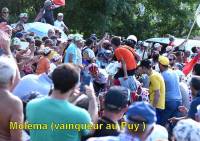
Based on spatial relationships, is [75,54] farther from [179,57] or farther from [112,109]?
[112,109]

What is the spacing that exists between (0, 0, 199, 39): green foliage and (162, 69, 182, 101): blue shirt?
1237cm

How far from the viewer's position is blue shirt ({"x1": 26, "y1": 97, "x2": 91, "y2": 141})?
4.57 m

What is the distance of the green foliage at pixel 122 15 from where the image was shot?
2379 centimetres

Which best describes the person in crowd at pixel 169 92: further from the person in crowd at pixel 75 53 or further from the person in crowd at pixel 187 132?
the person in crowd at pixel 187 132

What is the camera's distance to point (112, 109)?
15.9 feet

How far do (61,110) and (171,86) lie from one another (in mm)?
6098

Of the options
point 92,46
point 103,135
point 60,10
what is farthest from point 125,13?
point 103,135

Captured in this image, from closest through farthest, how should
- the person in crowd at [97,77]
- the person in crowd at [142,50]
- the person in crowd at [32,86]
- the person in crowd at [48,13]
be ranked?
1. the person in crowd at [32,86]
2. the person in crowd at [97,77]
3. the person in crowd at [48,13]
4. the person in crowd at [142,50]

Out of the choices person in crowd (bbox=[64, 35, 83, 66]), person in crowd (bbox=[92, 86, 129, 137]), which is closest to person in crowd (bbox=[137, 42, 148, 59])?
person in crowd (bbox=[64, 35, 83, 66])

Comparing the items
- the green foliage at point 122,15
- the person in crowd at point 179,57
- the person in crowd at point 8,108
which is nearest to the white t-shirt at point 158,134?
the person in crowd at point 8,108

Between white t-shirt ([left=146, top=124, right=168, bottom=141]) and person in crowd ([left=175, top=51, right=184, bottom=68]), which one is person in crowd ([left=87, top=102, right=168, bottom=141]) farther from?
person in crowd ([left=175, top=51, right=184, bottom=68])

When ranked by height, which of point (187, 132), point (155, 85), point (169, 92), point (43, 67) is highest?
point (187, 132)

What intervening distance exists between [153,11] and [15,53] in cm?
1975

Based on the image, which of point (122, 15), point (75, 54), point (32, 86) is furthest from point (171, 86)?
point (122, 15)
